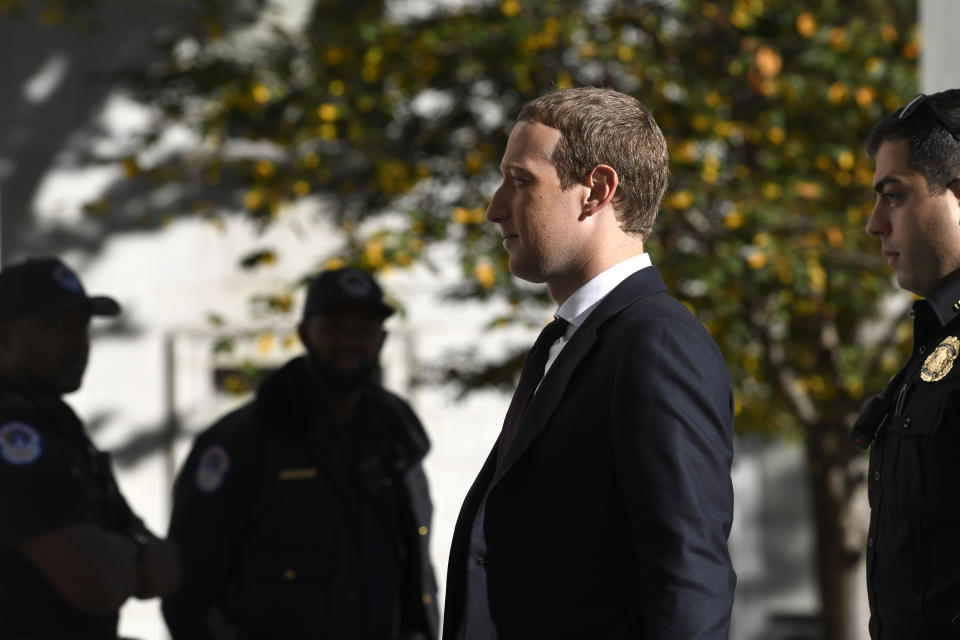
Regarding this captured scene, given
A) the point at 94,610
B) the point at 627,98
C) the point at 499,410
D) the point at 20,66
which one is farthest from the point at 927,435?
the point at 20,66

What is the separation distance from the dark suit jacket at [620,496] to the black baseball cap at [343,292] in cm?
227

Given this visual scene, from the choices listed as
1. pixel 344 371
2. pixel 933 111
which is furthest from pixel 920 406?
pixel 344 371

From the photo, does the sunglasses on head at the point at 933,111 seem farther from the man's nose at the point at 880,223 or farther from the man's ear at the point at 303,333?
the man's ear at the point at 303,333

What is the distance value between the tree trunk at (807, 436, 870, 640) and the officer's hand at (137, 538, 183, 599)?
4.57m

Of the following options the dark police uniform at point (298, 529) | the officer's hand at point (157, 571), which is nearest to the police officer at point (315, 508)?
the dark police uniform at point (298, 529)

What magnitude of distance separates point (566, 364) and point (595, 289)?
0.15 metres

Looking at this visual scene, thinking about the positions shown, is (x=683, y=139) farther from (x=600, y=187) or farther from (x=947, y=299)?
(x=600, y=187)

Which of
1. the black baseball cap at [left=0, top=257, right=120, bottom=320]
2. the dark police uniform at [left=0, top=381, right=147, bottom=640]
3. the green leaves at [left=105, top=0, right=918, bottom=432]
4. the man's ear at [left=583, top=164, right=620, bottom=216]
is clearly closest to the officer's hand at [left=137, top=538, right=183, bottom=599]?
the dark police uniform at [left=0, top=381, right=147, bottom=640]

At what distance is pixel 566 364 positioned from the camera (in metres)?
2.04

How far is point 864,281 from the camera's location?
6.19m

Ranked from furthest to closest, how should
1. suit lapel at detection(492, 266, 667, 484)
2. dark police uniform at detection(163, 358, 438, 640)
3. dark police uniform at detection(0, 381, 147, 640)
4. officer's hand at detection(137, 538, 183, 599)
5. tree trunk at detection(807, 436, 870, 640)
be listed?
tree trunk at detection(807, 436, 870, 640), dark police uniform at detection(163, 358, 438, 640), officer's hand at detection(137, 538, 183, 599), dark police uniform at detection(0, 381, 147, 640), suit lapel at detection(492, 266, 667, 484)

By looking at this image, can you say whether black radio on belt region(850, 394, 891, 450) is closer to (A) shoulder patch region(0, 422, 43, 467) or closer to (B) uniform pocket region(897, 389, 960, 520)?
(B) uniform pocket region(897, 389, 960, 520)

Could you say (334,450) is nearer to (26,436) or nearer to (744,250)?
(26,436)

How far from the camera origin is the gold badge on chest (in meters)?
2.30
